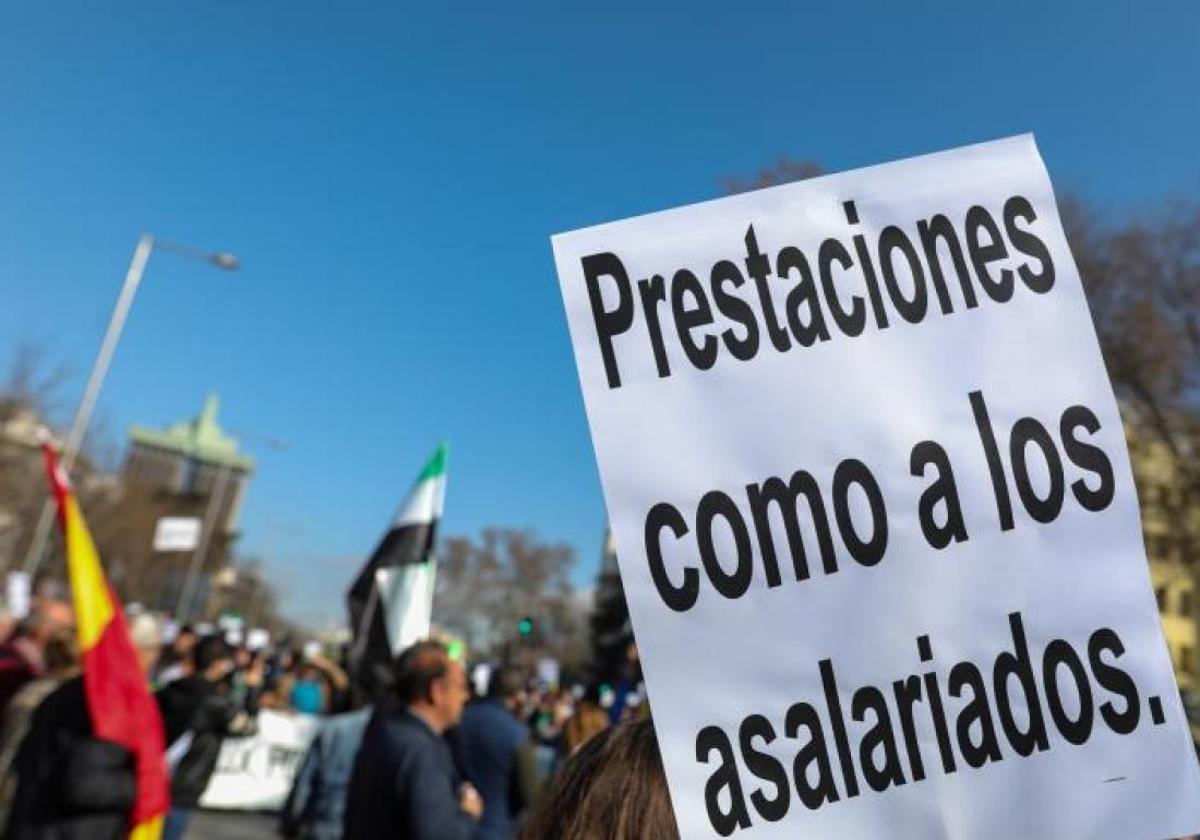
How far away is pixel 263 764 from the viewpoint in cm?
1311

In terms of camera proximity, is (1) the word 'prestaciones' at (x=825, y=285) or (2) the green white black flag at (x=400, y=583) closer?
(1) the word 'prestaciones' at (x=825, y=285)

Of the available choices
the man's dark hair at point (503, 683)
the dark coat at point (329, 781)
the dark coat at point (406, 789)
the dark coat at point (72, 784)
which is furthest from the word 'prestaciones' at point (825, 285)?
the dark coat at point (329, 781)

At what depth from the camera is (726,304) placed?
1688 mm

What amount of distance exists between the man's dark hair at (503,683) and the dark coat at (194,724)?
4.76 feet

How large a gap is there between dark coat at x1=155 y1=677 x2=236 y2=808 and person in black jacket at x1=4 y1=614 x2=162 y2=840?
807 millimetres

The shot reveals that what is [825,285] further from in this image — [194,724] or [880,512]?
[194,724]

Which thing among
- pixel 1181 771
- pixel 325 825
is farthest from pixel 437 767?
pixel 325 825

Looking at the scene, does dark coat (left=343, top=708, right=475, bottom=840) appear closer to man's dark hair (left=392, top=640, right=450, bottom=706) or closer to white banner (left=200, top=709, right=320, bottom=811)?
man's dark hair (left=392, top=640, right=450, bottom=706)

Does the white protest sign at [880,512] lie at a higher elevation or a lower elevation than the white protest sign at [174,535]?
lower

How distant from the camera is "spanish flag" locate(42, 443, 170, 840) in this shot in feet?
13.2

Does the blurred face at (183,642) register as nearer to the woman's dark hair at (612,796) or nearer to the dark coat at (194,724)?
the dark coat at (194,724)

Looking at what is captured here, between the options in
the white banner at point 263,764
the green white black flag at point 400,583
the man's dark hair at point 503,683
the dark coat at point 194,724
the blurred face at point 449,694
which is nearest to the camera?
the blurred face at point 449,694

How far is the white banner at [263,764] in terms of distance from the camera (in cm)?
1277

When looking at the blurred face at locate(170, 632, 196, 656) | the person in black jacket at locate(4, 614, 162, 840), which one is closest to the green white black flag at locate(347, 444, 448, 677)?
the blurred face at locate(170, 632, 196, 656)
